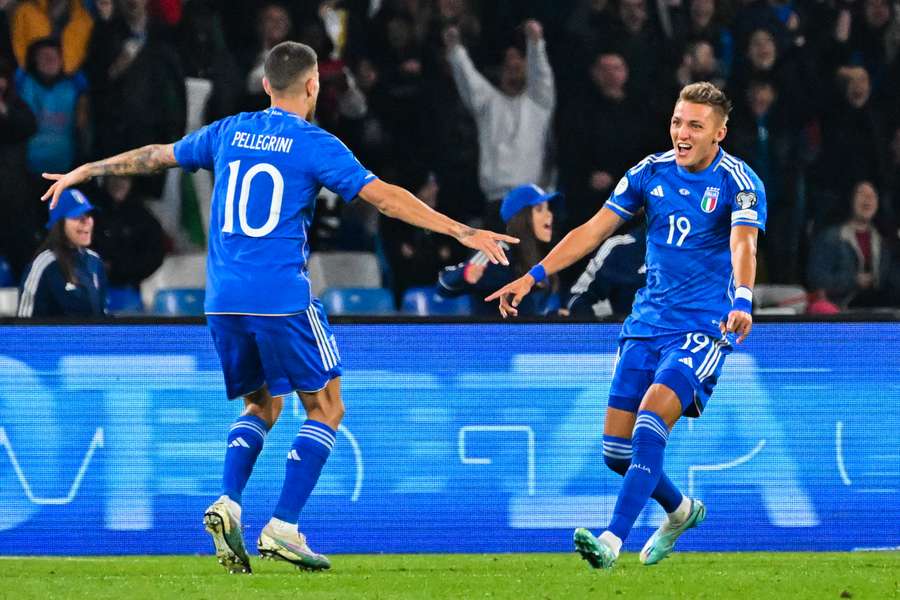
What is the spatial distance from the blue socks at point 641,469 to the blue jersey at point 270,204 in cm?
144

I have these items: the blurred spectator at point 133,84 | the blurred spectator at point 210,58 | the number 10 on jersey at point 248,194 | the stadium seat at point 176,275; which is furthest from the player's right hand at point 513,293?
the blurred spectator at point 133,84

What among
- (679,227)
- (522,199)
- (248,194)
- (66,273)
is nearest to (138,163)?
(248,194)

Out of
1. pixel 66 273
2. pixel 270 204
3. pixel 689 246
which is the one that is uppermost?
pixel 270 204

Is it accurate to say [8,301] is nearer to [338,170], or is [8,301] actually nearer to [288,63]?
[288,63]

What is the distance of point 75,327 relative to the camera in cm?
838

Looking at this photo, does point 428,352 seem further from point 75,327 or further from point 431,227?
point 431,227

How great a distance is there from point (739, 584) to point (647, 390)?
913mm

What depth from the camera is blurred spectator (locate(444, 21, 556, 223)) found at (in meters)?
11.4

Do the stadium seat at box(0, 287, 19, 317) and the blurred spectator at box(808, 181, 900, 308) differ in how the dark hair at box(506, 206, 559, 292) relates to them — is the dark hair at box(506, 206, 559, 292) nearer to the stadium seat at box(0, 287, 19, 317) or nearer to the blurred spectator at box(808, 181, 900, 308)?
the blurred spectator at box(808, 181, 900, 308)

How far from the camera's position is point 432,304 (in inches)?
422

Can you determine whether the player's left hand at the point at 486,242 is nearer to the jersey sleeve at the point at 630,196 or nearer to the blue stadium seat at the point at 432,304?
the jersey sleeve at the point at 630,196

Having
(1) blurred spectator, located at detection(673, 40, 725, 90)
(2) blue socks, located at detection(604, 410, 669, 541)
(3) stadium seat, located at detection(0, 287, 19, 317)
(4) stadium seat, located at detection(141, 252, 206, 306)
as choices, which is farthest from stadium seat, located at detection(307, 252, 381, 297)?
(2) blue socks, located at detection(604, 410, 669, 541)

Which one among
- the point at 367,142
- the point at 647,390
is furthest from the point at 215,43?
the point at 647,390

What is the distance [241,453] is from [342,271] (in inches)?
170
